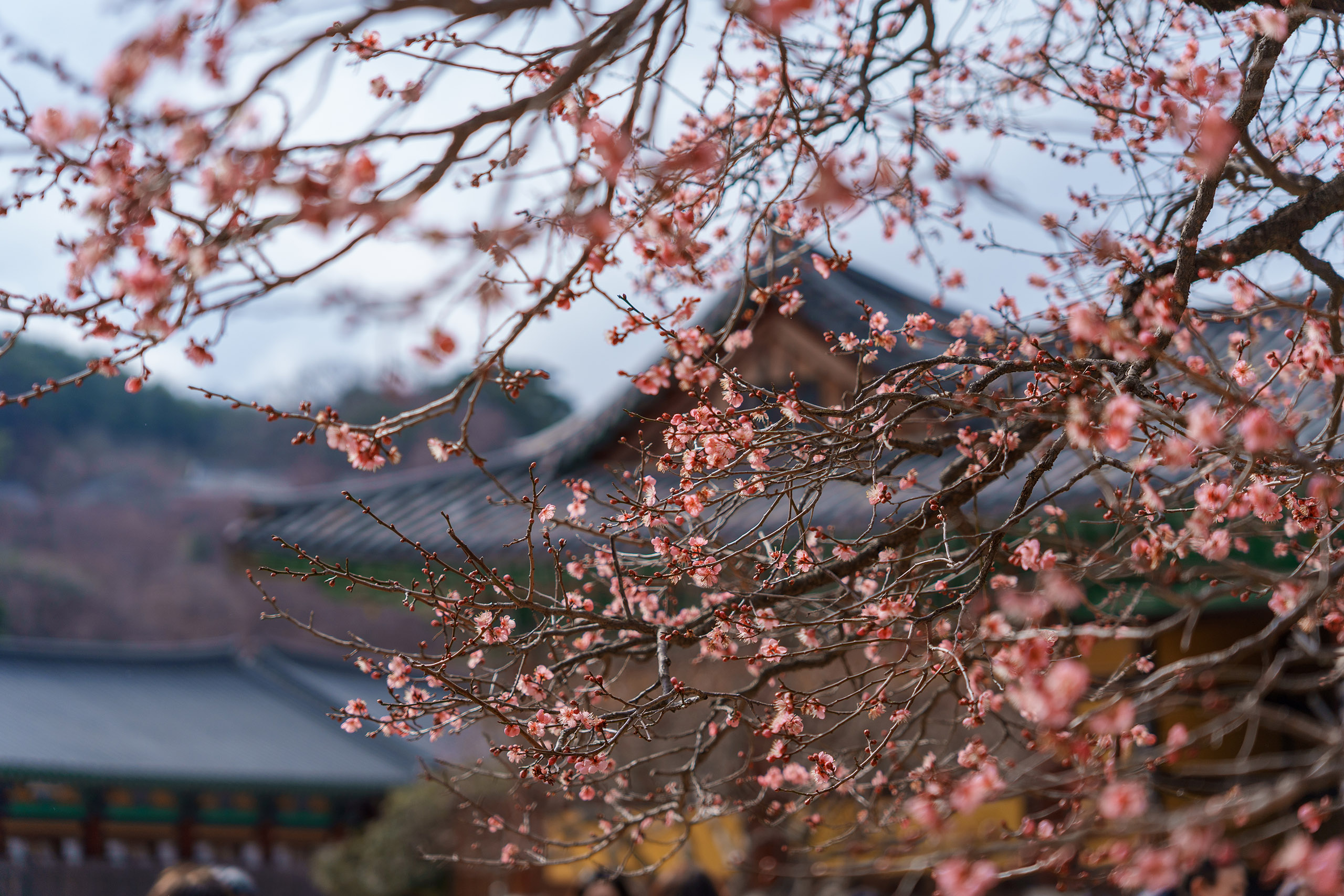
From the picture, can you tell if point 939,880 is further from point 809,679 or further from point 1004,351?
point 809,679

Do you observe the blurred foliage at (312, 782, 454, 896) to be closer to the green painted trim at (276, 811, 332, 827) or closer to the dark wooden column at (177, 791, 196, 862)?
the dark wooden column at (177, 791, 196, 862)

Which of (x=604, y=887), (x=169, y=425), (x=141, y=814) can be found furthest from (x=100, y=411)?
(x=604, y=887)

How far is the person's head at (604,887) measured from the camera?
368 cm

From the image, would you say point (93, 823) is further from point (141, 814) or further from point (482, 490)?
point (482, 490)

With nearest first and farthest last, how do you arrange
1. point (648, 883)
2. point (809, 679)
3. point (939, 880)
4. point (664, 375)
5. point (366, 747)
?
point (939, 880) < point (664, 375) < point (809, 679) < point (648, 883) < point (366, 747)

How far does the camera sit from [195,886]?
3.98m

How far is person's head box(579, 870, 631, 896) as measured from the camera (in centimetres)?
368

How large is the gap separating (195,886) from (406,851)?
740 centimetres

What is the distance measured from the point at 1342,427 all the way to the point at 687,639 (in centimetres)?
431

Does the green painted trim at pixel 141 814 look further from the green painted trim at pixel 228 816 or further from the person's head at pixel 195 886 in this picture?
the person's head at pixel 195 886

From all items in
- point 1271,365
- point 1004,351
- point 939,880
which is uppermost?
point 1004,351

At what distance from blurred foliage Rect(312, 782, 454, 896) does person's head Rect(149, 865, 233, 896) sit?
21.7 ft

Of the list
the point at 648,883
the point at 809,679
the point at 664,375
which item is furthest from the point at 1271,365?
the point at 648,883

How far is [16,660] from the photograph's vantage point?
14836mm
